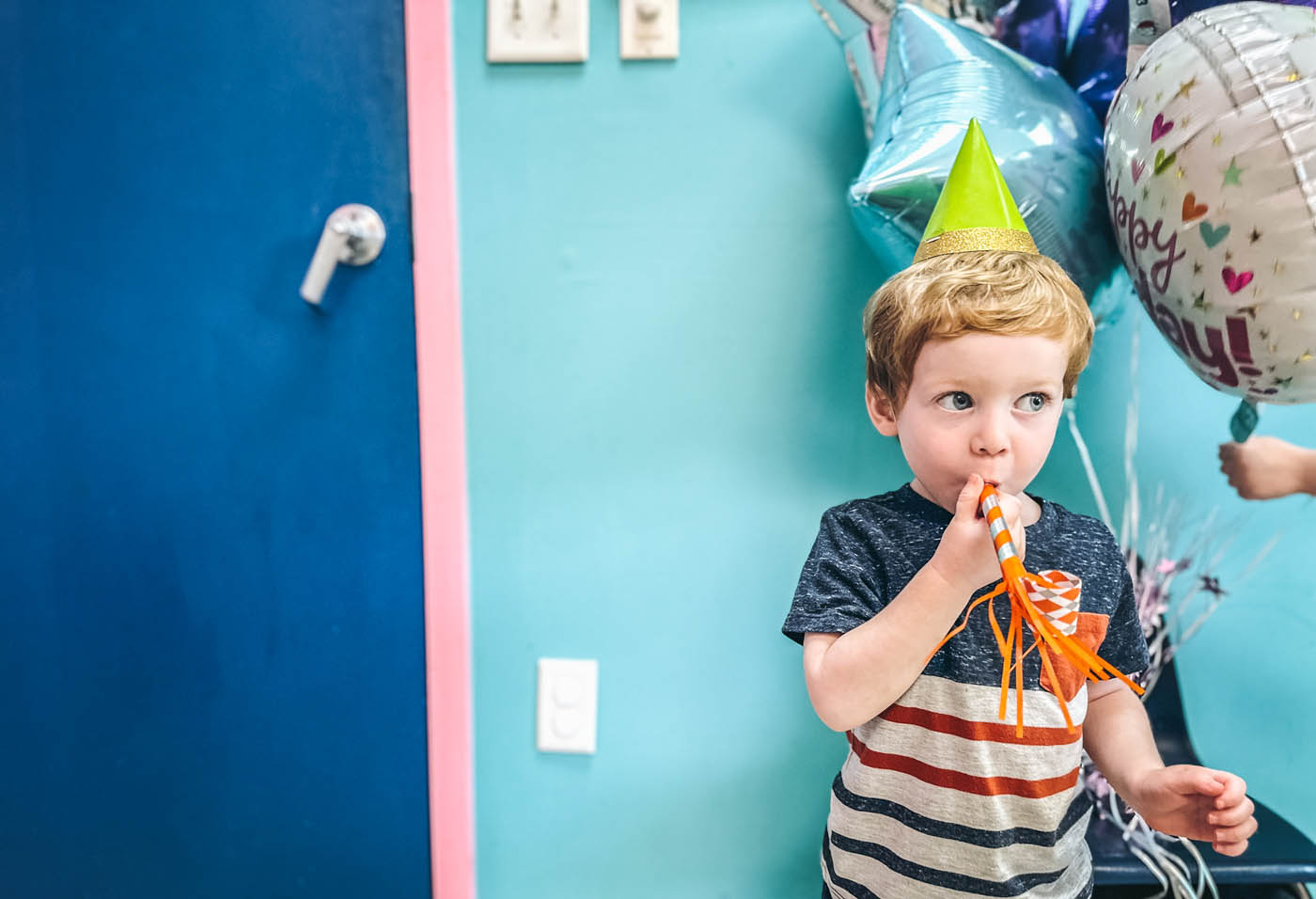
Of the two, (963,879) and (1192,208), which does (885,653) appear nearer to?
(963,879)

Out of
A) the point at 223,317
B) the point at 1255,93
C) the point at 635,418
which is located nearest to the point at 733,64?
the point at 635,418

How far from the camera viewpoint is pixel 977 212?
59 centimetres

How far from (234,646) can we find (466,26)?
802 millimetres

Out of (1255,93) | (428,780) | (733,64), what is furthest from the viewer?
(428,780)

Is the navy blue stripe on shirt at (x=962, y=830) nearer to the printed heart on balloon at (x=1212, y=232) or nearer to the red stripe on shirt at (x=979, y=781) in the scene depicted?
the red stripe on shirt at (x=979, y=781)

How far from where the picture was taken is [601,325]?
0.96m

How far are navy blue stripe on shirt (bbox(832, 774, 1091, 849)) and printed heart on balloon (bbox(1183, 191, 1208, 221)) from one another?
0.46 metres

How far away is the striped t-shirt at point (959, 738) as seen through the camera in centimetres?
60

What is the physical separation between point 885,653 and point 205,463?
84cm

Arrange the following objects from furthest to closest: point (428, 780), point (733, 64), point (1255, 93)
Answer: point (428, 780) → point (733, 64) → point (1255, 93)

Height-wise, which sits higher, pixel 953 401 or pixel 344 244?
pixel 344 244

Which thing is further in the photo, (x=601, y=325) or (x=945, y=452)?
(x=601, y=325)

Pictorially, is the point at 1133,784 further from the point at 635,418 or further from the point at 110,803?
the point at 110,803

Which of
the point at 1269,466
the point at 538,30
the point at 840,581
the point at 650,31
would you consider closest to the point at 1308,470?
the point at 1269,466
